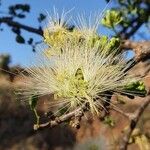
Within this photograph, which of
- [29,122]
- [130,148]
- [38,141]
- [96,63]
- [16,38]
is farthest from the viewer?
[29,122]

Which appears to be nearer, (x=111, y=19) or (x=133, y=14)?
(x=111, y=19)

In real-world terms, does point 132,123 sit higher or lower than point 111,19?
lower

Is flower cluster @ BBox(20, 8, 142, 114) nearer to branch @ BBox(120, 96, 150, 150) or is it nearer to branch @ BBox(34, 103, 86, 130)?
branch @ BBox(34, 103, 86, 130)

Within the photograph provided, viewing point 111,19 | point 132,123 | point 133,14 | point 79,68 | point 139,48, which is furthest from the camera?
point 133,14

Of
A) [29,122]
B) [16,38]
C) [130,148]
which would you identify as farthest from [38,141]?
[16,38]

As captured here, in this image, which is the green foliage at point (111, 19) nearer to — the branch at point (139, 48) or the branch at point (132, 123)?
the branch at point (139, 48)

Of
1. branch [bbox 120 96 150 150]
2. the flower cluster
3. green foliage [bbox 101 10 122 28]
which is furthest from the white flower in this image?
branch [bbox 120 96 150 150]

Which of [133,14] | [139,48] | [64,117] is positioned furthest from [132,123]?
[133,14]

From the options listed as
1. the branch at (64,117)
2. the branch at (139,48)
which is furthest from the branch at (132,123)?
the branch at (64,117)

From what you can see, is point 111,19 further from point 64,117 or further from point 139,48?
point 64,117

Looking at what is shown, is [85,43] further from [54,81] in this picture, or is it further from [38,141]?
[38,141]

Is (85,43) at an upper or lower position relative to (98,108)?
upper
